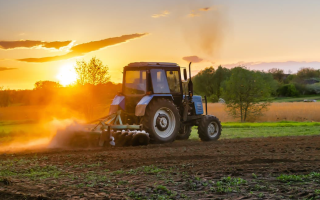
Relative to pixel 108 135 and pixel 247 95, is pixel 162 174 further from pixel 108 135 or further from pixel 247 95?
pixel 247 95

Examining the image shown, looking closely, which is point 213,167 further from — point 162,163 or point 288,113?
point 288,113

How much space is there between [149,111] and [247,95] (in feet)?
92.1

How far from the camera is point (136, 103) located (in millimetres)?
13398

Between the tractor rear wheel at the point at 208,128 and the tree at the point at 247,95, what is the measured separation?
81.3 feet

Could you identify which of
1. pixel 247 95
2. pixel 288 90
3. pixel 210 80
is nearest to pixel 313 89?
pixel 288 90

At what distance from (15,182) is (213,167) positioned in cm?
390

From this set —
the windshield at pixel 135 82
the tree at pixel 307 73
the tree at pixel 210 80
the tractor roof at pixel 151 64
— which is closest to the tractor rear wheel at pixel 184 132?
the tractor roof at pixel 151 64

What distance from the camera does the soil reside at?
582cm

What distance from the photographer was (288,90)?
79.7 m

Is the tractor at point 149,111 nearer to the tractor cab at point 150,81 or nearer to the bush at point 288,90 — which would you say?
the tractor cab at point 150,81

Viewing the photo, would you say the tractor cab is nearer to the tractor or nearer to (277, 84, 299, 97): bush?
the tractor

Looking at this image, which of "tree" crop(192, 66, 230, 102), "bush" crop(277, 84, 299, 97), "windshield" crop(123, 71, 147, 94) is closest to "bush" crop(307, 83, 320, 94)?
"bush" crop(277, 84, 299, 97)

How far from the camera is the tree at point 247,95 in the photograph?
128 ft

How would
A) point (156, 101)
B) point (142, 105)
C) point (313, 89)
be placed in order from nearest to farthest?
point (142, 105)
point (156, 101)
point (313, 89)
